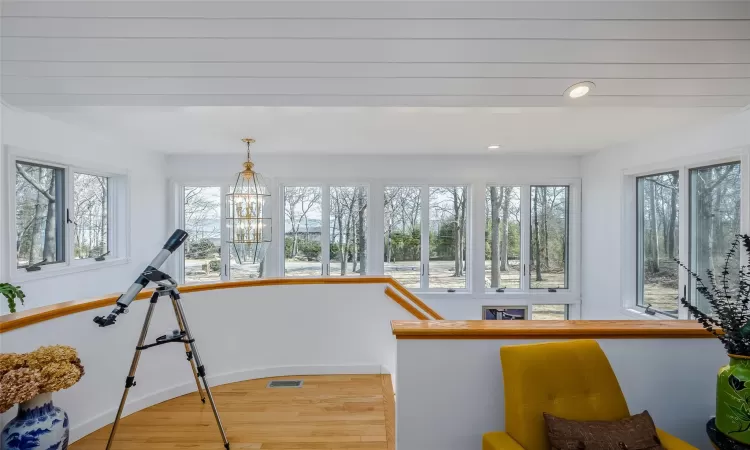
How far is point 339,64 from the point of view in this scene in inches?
79.7

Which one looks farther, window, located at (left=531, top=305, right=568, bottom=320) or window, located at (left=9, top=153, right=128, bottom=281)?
window, located at (left=531, top=305, right=568, bottom=320)

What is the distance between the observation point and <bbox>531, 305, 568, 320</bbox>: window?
16.4 feet

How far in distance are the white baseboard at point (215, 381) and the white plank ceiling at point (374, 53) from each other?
Answer: 6.70 ft

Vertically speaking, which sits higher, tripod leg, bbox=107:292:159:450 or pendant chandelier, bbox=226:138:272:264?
pendant chandelier, bbox=226:138:272:264

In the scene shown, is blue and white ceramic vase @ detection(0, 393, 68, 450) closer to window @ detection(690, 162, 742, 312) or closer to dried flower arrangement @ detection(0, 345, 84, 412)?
dried flower arrangement @ detection(0, 345, 84, 412)

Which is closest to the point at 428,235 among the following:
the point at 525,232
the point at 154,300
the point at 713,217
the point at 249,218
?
the point at 525,232

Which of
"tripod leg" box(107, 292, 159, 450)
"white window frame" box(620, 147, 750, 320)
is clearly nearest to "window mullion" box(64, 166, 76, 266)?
"tripod leg" box(107, 292, 159, 450)

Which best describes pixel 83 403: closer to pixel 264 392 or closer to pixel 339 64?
pixel 264 392

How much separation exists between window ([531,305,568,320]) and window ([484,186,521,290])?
50cm

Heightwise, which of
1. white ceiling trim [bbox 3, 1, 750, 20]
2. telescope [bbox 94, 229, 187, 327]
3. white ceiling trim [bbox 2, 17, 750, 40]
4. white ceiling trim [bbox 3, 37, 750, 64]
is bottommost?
telescope [bbox 94, 229, 187, 327]

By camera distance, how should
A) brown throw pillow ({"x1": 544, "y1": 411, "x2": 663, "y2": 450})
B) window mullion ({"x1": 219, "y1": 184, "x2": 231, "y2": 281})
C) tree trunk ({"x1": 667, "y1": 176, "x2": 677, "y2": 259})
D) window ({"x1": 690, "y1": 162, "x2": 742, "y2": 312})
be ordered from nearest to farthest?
brown throw pillow ({"x1": 544, "y1": 411, "x2": 663, "y2": 450}) < window ({"x1": 690, "y1": 162, "x2": 742, "y2": 312}) < tree trunk ({"x1": 667, "y1": 176, "x2": 677, "y2": 259}) < window mullion ({"x1": 219, "y1": 184, "x2": 231, "y2": 281})

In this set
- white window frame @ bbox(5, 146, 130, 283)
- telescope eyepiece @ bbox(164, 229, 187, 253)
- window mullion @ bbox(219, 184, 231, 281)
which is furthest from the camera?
window mullion @ bbox(219, 184, 231, 281)

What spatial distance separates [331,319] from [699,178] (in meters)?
3.50

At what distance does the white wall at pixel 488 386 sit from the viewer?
174cm
